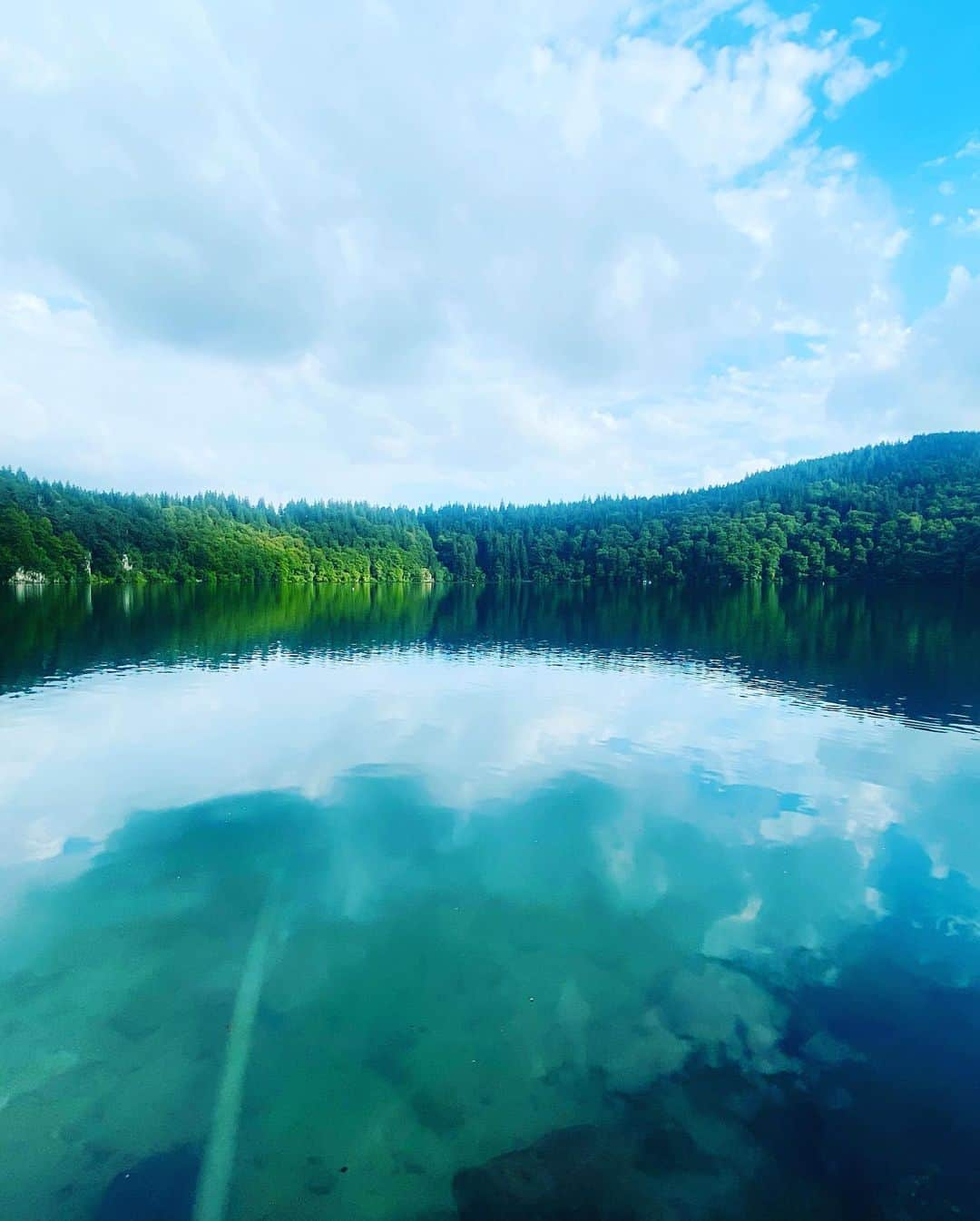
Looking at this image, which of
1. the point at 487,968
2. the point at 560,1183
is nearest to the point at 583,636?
the point at 487,968

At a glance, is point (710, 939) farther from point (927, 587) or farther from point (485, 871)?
point (927, 587)

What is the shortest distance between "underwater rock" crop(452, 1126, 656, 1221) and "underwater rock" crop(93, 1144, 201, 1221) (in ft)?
11.9

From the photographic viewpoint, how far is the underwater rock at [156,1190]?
→ 340 inches

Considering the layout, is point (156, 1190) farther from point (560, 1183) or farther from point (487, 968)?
point (487, 968)

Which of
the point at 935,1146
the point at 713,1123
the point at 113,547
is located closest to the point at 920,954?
the point at 935,1146

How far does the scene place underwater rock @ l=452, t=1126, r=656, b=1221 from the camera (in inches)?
345

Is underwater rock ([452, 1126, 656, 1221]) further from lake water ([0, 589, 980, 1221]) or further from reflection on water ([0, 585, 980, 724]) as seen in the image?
reflection on water ([0, 585, 980, 724])

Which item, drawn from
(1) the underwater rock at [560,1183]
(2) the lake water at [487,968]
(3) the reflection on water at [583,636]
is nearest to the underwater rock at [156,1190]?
(2) the lake water at [487,968]

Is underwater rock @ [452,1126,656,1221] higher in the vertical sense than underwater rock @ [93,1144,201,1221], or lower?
lower

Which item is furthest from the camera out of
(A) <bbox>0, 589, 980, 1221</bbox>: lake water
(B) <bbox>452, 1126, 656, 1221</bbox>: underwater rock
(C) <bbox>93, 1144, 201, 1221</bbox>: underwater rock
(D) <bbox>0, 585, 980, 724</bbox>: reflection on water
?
(D) <bbox>0, 585, 980, 724</bbox>: reflection on water

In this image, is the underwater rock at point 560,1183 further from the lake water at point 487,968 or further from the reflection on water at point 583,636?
the reflection on water at point 583,636

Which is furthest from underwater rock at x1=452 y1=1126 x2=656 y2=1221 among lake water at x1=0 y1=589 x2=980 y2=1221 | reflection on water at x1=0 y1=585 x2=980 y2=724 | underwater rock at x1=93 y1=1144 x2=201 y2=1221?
reflection on water at x1=0 y1=585 x2=980 y2=724

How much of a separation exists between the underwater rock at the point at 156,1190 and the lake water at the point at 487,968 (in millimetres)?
42

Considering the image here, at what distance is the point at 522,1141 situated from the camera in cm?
989
